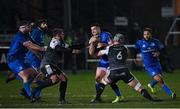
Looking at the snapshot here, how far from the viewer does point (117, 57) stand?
17.9 m

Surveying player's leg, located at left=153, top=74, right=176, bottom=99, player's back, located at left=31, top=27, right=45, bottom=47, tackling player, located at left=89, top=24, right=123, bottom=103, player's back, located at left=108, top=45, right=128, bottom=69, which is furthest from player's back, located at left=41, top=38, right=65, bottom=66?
player's leg, located at left=153, top=74, right=176, bottom=99

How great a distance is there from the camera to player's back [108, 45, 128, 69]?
17.9m

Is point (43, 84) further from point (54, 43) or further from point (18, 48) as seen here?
point (18, 48)

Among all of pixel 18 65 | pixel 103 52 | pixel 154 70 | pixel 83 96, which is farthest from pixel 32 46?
pixel 154 70

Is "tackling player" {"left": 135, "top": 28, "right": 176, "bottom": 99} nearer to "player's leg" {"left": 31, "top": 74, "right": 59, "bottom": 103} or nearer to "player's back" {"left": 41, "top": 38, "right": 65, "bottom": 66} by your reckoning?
"player's back" {"left": 41, "top": 38, "right": 65, "bottom": 66}

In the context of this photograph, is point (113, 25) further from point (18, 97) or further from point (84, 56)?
point (18, 97)

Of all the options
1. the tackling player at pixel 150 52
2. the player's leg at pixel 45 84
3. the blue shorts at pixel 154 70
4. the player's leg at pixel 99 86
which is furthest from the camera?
the tackling player at pixel 150 52

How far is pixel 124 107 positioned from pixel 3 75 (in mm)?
Answer: 14298

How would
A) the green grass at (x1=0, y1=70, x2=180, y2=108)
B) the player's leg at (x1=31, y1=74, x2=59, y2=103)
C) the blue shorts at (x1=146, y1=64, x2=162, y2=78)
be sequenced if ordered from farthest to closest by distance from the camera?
the blue shorts at (x1=146, y1=64, x2=162, y2=78) < the player's leg at (x1=31, y1=74, x2=59, y2=103) < the green grass at (x1=0, y1=70, x2=180, y2=108)

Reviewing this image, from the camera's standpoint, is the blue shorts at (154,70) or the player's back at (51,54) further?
the blue shorts at (154,70)

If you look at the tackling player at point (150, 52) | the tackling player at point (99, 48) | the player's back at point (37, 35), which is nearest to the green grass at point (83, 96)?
the tackling player at point (99, 48)

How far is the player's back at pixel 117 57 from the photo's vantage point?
17906 millimetres

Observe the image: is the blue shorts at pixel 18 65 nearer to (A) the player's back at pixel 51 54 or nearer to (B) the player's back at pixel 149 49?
(A) the player's back at pixel 51 54

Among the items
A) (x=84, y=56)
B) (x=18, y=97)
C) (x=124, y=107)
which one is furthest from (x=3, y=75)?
(x=124, y=107)
